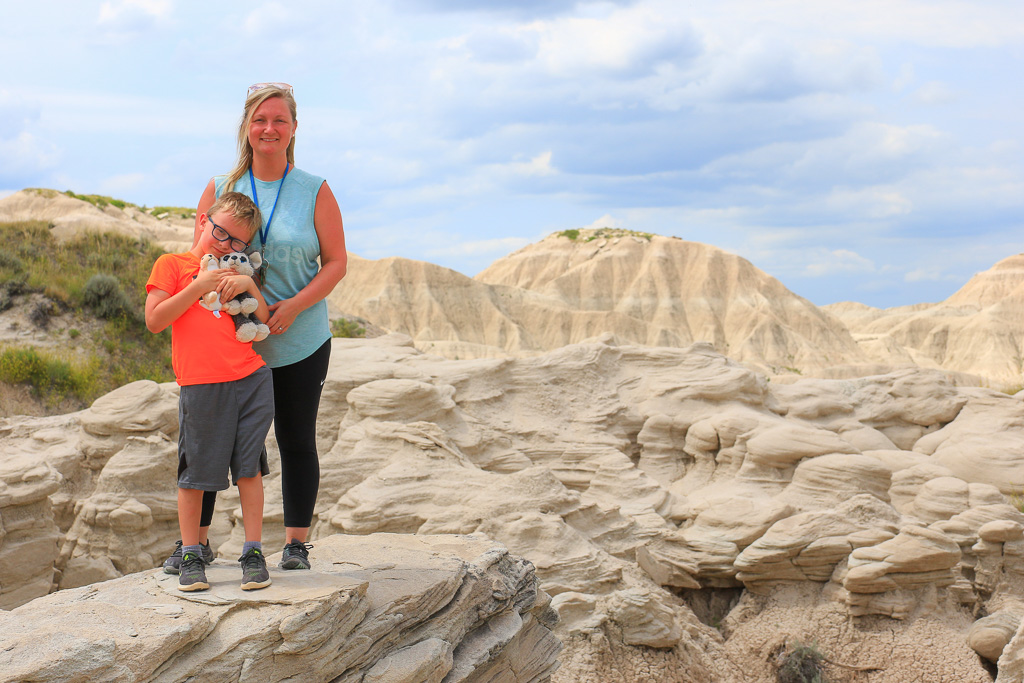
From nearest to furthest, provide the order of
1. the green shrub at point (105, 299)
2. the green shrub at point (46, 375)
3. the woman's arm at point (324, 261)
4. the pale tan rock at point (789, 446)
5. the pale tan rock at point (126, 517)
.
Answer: the woman's arm at point (324, 261) → the pale tan rock at point (126, 517) → the pale tan rock at point (789, 446) → the green shrub at point (46, 375) → the green shrub at point (105, 299)

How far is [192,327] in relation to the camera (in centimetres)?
337

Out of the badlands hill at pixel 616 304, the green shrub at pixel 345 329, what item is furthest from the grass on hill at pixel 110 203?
the green shrub at pixel 345 329

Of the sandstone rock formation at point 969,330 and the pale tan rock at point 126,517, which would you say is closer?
the pale tan rock at point 126,517

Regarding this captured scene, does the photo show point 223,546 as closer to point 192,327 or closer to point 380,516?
point 380,516

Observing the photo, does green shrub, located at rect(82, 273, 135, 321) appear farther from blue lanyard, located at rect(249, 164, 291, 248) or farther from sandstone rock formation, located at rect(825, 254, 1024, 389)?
sandstone rock formation, located at rect(825, 254, 1024, 389)

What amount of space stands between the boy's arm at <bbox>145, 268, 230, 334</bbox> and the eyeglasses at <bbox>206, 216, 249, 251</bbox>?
0.15 meters

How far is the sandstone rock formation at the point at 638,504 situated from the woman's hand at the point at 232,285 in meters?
4.28

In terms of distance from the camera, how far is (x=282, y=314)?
3506 mm

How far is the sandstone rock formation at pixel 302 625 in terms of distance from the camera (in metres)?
2.83

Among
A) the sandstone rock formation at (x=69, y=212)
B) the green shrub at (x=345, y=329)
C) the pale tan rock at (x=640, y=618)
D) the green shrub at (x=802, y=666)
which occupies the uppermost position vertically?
the sandstone rock formation at (x=69, y=212)

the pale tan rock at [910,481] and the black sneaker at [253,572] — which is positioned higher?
the black sneaker at [253,572]

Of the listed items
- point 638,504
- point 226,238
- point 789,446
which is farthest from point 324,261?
point 789,446

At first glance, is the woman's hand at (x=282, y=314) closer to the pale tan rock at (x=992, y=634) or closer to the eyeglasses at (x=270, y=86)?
the eyeglasses at (x=270, y=86)

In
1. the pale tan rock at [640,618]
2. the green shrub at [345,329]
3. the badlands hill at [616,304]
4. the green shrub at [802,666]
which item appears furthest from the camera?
the badlands hill at [616,304]
